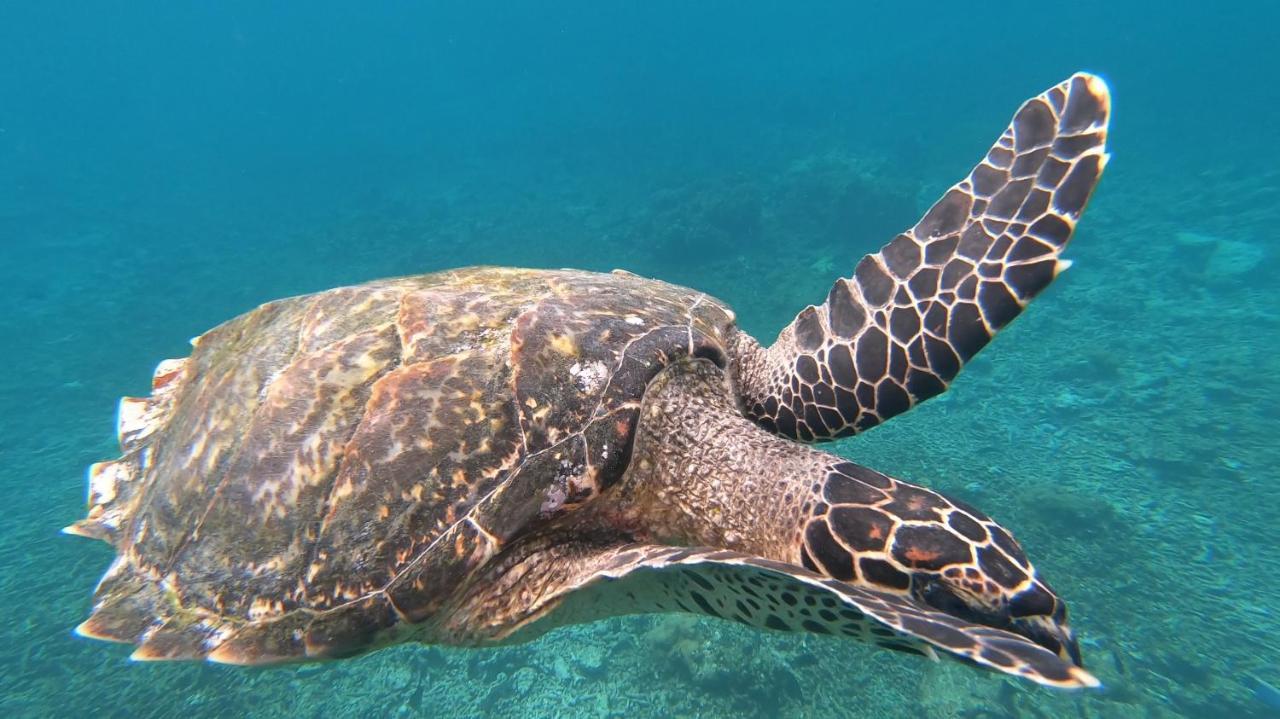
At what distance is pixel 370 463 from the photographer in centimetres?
203

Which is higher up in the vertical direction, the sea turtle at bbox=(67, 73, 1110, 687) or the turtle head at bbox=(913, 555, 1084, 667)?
the sea turtle at bbox=(67, 73, 1110, 687)

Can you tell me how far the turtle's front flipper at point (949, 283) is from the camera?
7.22ft

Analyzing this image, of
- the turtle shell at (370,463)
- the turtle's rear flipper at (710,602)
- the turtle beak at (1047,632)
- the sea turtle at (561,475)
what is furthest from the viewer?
the turtle shell at (370,463)

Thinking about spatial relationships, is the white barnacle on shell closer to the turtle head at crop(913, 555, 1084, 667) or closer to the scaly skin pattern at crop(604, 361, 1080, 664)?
the scaly skin pattern at crop(604, 361, 1080, 664)

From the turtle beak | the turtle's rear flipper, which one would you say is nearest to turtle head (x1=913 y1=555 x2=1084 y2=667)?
the turtle beak

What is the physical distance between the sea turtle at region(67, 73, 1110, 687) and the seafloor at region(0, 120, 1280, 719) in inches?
117

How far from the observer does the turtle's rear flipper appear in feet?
4.28

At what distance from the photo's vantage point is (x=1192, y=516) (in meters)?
6.12

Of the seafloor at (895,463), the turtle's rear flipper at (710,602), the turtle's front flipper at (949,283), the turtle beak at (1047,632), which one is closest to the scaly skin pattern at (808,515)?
the turtle beak at (1047,632)

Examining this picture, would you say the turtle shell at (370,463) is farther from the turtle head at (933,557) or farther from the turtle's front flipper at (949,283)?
the turtle head at (933,557)

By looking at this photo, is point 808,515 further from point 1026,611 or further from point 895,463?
point 895,463

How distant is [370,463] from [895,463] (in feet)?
21.3

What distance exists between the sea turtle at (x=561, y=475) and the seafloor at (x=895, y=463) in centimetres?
297

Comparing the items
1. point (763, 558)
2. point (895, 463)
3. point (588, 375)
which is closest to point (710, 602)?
point (763, 558)
